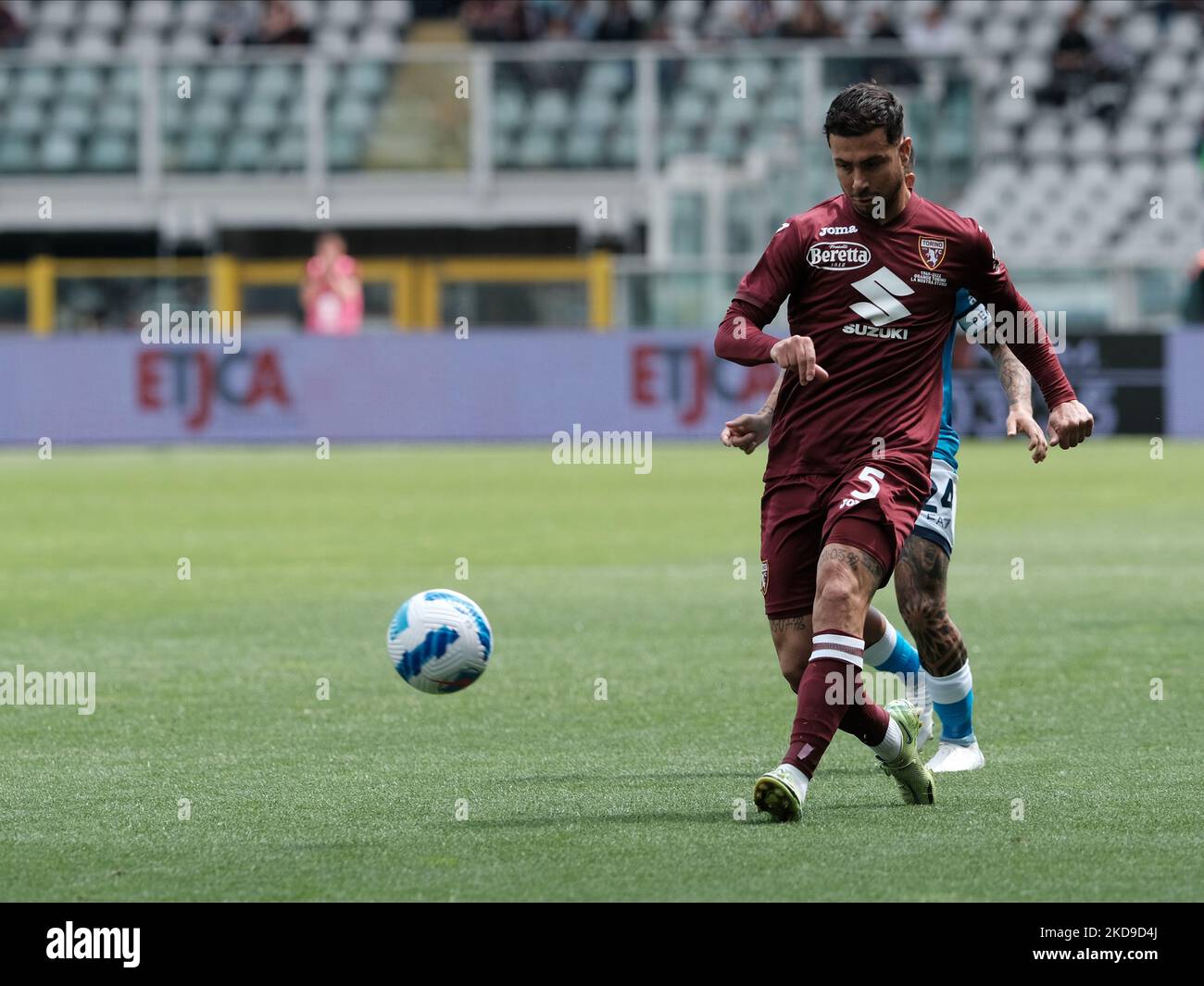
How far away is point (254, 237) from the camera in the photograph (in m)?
31.3

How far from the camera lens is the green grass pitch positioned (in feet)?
17.8

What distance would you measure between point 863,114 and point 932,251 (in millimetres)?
499

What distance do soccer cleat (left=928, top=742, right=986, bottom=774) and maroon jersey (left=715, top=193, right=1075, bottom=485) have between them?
1.12 metres

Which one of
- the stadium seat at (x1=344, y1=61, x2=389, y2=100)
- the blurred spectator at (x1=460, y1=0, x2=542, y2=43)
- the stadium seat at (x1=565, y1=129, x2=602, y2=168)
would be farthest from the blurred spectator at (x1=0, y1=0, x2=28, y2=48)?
the stadium seat at (x1=565, y1=129, x2=602, y2=168)

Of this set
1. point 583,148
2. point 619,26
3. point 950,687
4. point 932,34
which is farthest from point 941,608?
point 932,34

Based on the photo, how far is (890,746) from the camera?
245 inches

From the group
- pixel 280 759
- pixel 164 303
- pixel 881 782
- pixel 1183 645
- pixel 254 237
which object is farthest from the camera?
pixel 254 237

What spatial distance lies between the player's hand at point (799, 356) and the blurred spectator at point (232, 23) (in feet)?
91.0

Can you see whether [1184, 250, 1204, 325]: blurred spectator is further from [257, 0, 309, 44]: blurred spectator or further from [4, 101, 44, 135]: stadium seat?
[4, 101, 44, 135]: stadium seat

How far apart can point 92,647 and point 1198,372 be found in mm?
16778

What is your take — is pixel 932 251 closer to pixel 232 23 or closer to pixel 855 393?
pixel 855 393

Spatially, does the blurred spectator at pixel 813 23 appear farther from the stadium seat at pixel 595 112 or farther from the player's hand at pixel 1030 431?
the player's hand at pixel 1030 431
